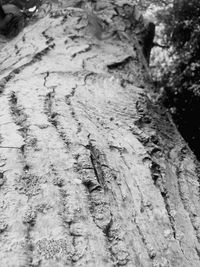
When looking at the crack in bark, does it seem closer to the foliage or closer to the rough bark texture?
the rough bark texture

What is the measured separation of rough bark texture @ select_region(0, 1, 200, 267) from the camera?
2.30 feet

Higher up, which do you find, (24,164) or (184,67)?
(24,164)

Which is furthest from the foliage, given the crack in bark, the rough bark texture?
the crack in bark

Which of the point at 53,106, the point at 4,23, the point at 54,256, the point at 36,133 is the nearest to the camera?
the point at 54,256

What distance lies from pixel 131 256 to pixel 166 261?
0.09 meters

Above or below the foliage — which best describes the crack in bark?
above

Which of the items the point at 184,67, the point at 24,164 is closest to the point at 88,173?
the point at 24,164

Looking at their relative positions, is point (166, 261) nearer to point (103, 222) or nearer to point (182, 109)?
point (103, 222)

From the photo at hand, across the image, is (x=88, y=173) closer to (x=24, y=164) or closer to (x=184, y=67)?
(x=24, y=164)

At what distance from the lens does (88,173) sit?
2.84 feet

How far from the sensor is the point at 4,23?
2023 millimetres

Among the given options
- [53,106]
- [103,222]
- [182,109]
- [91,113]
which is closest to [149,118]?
[91,113]

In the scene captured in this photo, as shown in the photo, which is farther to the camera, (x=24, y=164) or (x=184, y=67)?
(x=184, y=67)

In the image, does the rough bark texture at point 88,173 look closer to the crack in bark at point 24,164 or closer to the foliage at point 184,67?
the crack in bark at point 24,164
